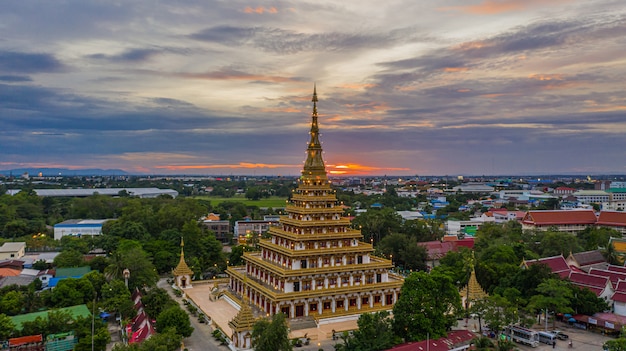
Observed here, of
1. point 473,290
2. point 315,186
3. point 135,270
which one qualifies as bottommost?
point 473,290

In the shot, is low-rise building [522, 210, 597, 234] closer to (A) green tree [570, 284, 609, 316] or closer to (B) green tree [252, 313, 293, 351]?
(A) green tree [570, 284, 609, 316]

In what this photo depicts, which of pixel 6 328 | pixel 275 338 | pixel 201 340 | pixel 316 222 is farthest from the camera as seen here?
pixel 316 222

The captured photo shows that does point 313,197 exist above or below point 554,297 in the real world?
above

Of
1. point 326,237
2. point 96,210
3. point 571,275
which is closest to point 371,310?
point 326,237

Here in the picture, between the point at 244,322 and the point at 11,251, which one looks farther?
the point at 11,251

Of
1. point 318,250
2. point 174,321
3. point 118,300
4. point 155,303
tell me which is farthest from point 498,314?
point 118,300

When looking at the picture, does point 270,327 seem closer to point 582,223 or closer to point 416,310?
point 416,310

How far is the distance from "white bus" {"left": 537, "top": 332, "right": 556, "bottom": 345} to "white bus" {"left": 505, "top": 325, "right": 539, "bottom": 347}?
A: 78 centimetres

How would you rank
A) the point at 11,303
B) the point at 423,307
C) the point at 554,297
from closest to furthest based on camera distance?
the point at 423,307 → the point at 11,303 → the point at 554,297

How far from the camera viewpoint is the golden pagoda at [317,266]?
42125mm

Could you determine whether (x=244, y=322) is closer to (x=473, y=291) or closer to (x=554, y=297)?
(x=473, y=291)

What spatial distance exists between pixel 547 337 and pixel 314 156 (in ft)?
87.3

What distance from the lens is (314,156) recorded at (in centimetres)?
4862

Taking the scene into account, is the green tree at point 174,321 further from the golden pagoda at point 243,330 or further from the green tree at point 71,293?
the green tree at point 71,293
